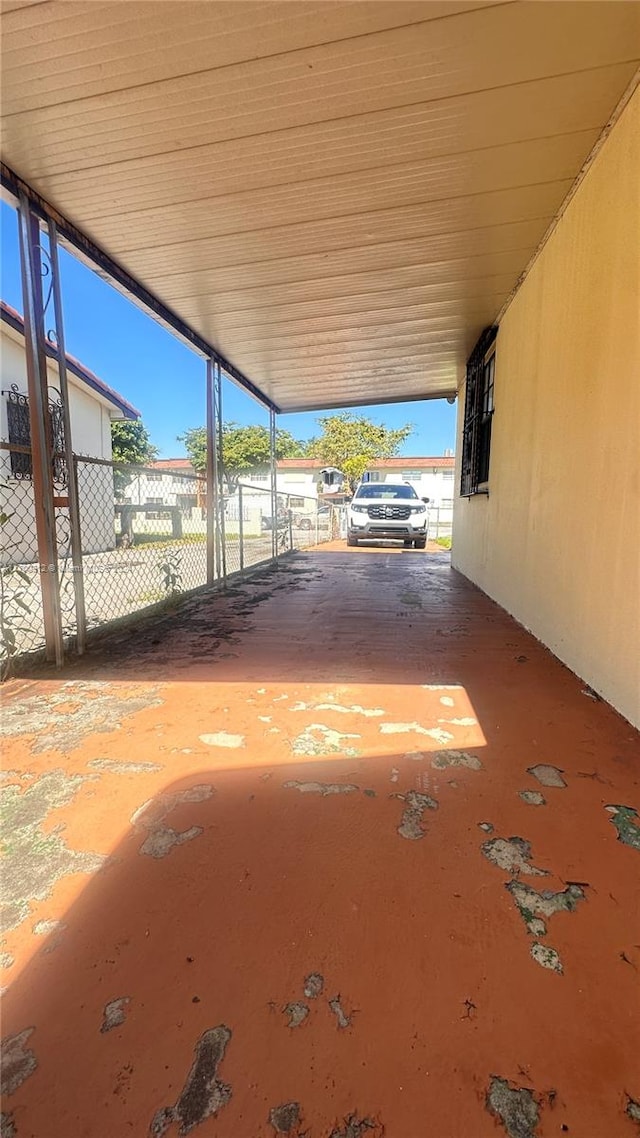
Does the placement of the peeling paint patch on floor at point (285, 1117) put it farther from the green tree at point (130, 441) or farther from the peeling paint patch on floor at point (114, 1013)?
the green tree at point (130, 441)

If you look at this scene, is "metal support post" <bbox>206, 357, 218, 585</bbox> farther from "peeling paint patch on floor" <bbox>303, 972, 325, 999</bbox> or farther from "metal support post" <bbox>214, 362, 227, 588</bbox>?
"peeling paint patch on floor" <bbox>303, 972, 325, 999</bbox>

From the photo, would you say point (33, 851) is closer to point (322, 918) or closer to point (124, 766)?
point (124, 766)

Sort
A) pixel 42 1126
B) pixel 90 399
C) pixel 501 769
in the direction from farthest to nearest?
pixel 90 399
pixel 501 769
pixel 42 1126

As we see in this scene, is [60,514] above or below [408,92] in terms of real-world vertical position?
below

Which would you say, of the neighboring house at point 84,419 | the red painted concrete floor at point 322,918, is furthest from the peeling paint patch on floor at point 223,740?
the neighboring house at point 84,419

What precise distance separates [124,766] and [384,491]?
10095 millimetres

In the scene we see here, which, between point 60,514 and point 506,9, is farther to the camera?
point 60,514

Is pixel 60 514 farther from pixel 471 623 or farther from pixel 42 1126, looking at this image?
pixel 471 623

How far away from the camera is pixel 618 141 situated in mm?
2238

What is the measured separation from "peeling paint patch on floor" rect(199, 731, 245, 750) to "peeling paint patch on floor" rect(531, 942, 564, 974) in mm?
1205

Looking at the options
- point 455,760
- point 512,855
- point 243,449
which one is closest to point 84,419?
point 455,760

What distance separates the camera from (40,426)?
2.76 m

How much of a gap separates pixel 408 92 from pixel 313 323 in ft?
9.30

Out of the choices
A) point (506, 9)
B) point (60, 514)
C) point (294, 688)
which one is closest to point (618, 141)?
point (506, 9)
